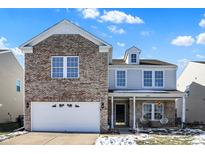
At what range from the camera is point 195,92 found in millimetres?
30516

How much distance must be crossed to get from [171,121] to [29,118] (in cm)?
1038

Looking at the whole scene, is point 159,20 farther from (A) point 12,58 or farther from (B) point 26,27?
(A) point 12,58

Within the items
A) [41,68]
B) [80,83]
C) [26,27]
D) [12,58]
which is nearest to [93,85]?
[80,83]

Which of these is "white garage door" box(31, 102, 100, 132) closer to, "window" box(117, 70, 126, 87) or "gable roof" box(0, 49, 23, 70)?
"window" box(117, 70, 126, 87)

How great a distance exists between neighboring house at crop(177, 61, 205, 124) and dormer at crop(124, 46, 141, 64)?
6178 millimetres

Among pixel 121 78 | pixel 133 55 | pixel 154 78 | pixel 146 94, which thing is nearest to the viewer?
pixel 146 94

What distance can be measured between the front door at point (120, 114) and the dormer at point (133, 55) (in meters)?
3.53

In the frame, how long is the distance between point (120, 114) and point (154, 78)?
13.2 feet

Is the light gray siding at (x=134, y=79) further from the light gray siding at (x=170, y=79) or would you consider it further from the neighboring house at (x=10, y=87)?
the neighboring house at (x=10, y=87)

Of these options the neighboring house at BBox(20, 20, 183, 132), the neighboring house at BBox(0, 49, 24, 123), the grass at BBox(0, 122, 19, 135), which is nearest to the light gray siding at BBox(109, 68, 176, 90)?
the neighboring house at BBox(20, 20, 183, 132)

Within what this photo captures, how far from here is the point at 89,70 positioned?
74.4 ft

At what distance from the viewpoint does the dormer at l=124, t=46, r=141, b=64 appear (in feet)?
88.1

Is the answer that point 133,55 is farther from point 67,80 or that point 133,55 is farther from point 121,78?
point 67,80

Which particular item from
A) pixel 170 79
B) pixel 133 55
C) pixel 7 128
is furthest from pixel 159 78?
pixel 7 128
